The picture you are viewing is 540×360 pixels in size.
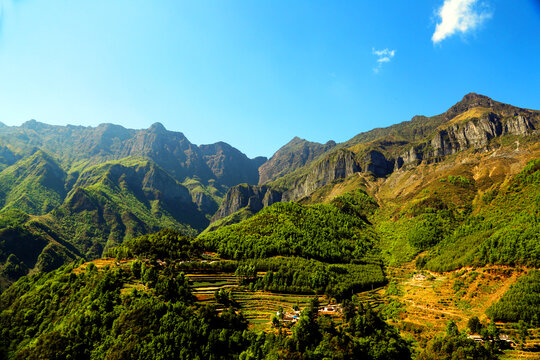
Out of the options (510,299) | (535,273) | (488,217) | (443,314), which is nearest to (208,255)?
(443,314)

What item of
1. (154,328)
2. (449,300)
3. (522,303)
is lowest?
(154,328)

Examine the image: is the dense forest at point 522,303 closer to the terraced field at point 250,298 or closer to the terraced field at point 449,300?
the terraced field at point 449,300

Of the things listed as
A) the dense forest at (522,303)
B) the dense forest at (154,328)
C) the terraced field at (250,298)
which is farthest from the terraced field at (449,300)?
the terraced field at (250,298)

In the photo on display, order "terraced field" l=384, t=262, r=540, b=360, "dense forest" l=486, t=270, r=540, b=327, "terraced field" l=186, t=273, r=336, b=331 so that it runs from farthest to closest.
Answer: "terraced field" l=186, t=273, r=336, b=331 < "terraced field" l=384, t=262, r=540, b=360 < "dense forest" l=486, t=270, r=540, b=327

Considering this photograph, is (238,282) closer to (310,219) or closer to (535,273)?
(310,219)

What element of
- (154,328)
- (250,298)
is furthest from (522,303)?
(154,328)

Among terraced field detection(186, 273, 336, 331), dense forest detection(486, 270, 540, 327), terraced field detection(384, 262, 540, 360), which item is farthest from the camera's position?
terraced field detection(186, 273, 336, 331)

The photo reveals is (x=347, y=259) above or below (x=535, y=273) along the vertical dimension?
below

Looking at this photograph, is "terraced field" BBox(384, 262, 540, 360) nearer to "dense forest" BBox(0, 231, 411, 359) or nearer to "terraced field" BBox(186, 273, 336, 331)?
"dense forest" BBox(0, 231, 411, 359)

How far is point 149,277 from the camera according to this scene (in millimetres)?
93875

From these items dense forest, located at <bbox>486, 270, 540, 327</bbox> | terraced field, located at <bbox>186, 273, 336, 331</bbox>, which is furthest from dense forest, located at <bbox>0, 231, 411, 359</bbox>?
dense forest, located at <bbox>486, 270, 540, 327</bbox>

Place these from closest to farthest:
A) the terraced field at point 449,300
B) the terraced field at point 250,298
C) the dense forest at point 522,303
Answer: the dense forest at point 522,303 < the terraced field at point 449,300 < the terraced field at point 250,298

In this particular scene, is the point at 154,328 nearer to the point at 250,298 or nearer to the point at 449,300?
the point at 250,298

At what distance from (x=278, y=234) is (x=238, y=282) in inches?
1942
